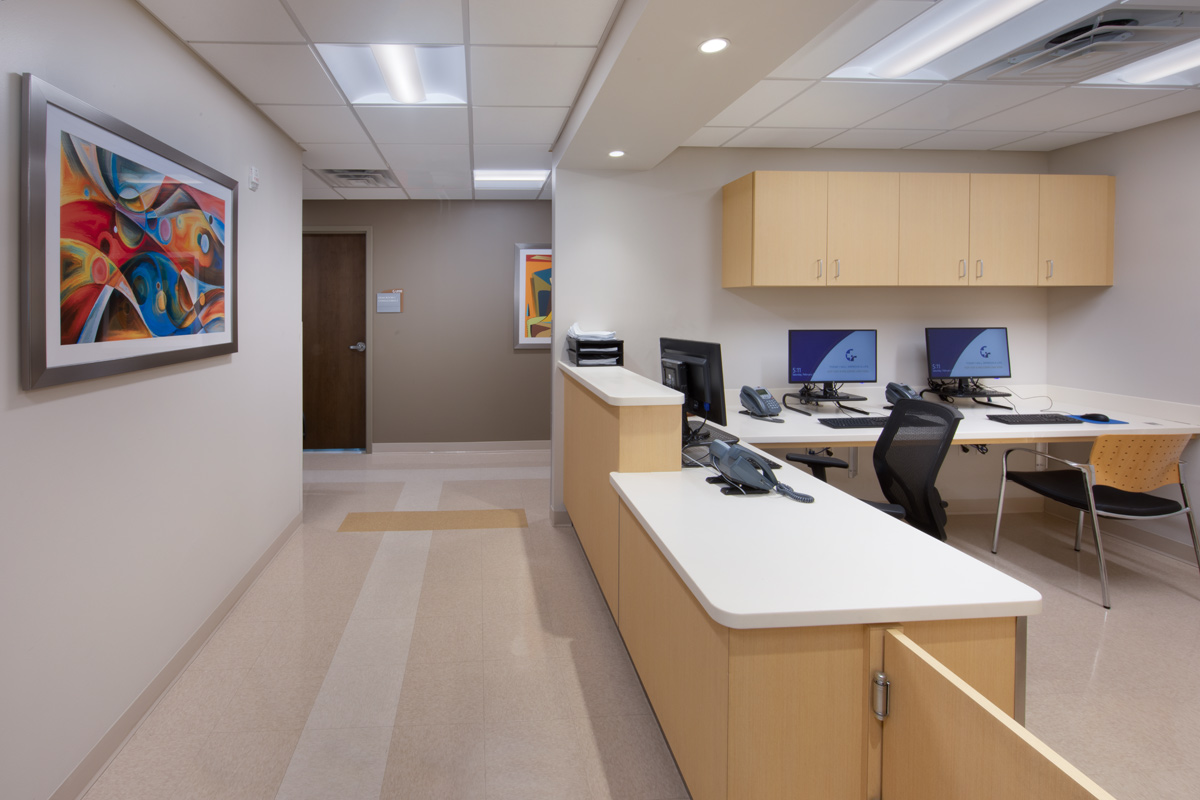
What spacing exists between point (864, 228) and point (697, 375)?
5.83ft

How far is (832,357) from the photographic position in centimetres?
425

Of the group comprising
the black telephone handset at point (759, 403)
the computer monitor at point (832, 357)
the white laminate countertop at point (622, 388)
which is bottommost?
the black telephone handset at point (759, 403)

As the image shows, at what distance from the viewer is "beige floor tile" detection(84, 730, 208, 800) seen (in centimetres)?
189

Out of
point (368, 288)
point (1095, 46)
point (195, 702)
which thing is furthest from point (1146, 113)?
point (368, 288)

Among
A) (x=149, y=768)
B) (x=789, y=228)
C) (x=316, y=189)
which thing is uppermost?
(x=316, y=189)

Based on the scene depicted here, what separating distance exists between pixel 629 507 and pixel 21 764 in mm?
1652

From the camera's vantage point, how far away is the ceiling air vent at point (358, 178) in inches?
→ 198

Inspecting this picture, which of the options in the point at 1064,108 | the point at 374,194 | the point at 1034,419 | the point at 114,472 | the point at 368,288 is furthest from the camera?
the point at 368,288

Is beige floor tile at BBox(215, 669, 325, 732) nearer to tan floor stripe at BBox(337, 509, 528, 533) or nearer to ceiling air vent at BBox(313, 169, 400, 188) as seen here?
tan floor stripe at BBox(337, 509, 528, 533)

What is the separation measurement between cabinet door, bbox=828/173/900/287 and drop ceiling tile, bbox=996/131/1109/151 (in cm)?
97

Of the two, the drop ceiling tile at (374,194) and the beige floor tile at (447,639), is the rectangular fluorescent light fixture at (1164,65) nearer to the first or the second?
the beige floor tile at (447,639)

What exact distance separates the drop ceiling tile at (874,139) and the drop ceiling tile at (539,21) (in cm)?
204

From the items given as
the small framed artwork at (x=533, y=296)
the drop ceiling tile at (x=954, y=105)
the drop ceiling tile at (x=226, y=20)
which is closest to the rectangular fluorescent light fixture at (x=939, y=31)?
the drop ceiling tile at (x=954, y=105)

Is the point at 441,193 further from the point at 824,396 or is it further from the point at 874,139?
the point at 824,396
